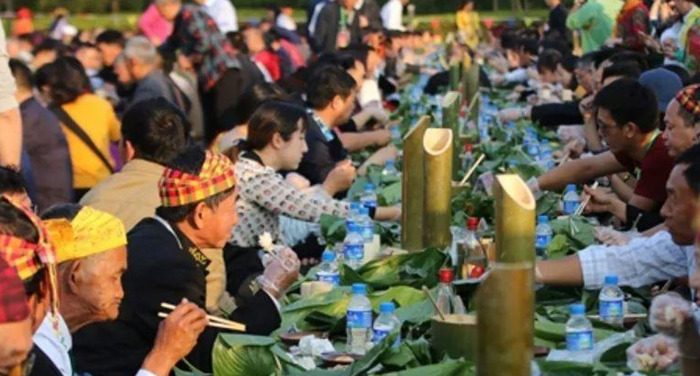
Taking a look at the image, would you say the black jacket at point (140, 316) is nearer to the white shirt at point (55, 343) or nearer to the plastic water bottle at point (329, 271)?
the plastic water bottle at point (329, 271)

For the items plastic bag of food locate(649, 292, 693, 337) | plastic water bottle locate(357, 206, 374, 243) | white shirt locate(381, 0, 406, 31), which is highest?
plastic bag of food locate(649, 292, 693, 337)

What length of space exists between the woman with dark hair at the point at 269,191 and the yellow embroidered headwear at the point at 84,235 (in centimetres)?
261

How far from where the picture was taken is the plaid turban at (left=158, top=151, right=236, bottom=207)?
520 centimetres

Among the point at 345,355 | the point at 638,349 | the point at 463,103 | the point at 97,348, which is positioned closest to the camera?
the point at 638,349

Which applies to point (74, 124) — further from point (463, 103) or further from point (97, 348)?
point (97, 348)

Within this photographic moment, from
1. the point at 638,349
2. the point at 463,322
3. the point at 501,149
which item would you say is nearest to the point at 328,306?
the point at 463,322

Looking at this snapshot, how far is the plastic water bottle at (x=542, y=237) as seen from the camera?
597cm

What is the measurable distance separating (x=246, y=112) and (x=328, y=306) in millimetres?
4500

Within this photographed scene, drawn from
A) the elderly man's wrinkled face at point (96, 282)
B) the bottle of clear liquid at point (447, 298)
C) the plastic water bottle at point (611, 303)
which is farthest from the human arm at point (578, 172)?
the elderly man's wrinkled face at point (96, 282)

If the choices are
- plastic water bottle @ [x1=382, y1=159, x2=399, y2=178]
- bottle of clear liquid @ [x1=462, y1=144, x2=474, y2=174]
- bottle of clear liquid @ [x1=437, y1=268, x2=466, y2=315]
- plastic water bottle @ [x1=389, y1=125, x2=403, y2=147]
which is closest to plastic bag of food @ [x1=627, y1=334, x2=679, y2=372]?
bottle of clear liquid @ [x1=437, y1=268, x2=466, y2=315]

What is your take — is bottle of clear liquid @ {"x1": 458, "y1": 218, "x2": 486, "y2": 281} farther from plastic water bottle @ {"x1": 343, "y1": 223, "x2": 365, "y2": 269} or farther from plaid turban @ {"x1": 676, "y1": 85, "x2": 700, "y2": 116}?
plaid turban @ {"x1": 676, "y1": 85, "x2": 700, "y2": 116}

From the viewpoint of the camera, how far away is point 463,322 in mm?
4168

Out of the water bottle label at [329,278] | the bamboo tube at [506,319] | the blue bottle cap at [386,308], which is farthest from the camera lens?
the water bottle label at [329,278]

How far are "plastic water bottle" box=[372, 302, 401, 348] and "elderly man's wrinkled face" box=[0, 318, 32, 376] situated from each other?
2.02 meters
